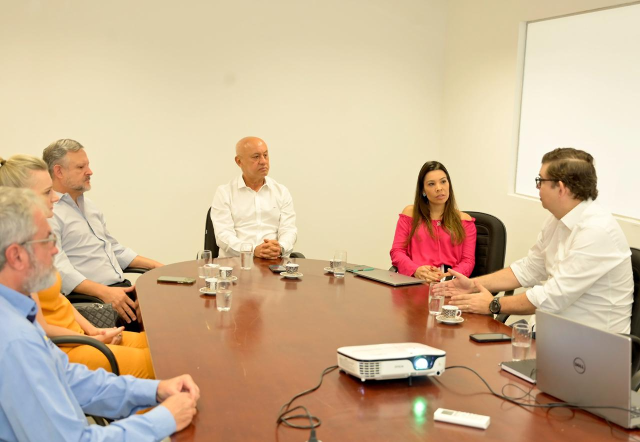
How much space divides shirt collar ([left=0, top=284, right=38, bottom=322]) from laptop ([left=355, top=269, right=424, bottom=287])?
2.14 metres

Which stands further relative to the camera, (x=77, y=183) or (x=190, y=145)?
(x=190, y=145)

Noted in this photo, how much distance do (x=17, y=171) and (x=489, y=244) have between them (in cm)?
289

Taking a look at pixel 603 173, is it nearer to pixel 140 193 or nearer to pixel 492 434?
pixel 492 434

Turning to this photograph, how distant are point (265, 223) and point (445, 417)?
3.37 metres

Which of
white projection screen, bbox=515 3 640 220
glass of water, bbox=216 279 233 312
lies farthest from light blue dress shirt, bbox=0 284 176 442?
white projection screen, bbox=515 3 640 220

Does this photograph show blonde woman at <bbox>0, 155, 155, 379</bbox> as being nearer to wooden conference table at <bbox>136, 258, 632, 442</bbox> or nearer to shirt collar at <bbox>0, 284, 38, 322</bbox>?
wooden conference table at <bbox>136, 258, 632, 442</bbox>

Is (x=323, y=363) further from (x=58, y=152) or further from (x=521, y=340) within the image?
(x=58, y=152)

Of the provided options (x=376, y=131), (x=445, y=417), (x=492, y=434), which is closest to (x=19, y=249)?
(x=445, y=417)

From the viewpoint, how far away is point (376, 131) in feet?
21.5

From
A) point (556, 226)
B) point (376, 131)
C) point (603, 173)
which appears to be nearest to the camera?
point (556, 226)

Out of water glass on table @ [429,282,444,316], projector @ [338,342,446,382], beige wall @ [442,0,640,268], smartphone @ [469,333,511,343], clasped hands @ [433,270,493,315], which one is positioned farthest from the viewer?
beige wall @ [442,0,640,268]

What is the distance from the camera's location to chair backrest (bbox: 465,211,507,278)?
4289 millimetres

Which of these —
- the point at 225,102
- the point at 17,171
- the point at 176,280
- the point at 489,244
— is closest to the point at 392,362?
the point at 176,280

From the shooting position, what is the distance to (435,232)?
449 centimetres
